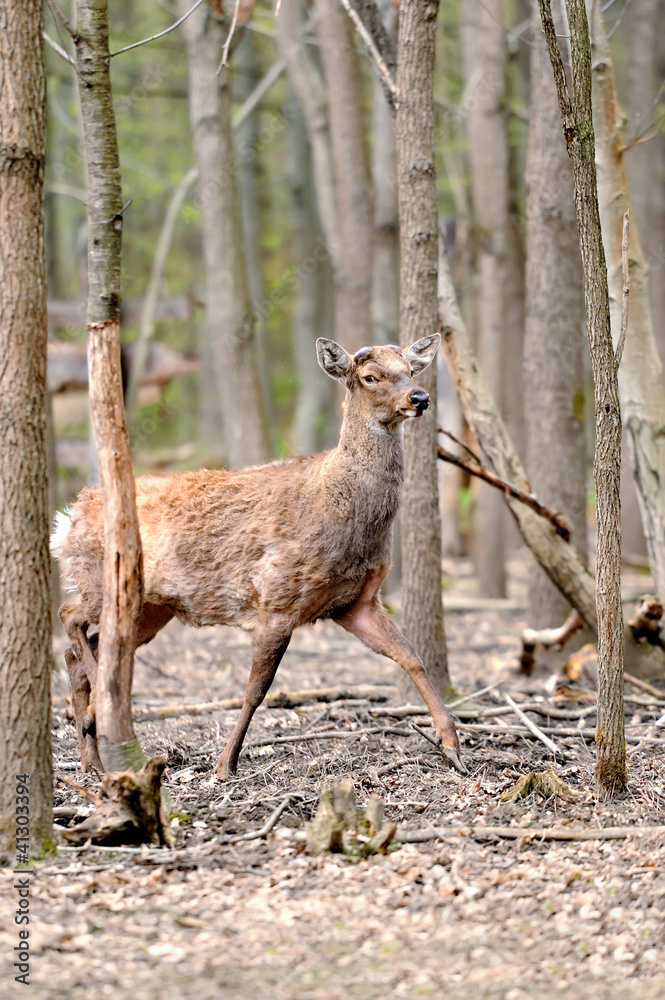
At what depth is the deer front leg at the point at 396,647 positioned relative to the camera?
5.83m

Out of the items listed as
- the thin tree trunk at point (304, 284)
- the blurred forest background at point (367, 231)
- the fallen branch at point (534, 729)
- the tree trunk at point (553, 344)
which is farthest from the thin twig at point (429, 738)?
the thin tree trunk at point (304, 284)

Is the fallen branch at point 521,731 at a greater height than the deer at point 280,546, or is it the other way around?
the deer at point 280,546

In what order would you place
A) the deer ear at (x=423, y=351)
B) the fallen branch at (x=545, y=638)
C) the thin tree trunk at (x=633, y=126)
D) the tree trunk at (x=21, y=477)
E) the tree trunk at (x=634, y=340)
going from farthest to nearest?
1. the thin tree trunk at (x=633, y=126)
2. the fallen branch at (x=545, y=638)
3. the tree trunk at (x=634, y=340)
4. the deer ear at (x=423, y=351)
5. the tree trunk at (x=21, y=477)

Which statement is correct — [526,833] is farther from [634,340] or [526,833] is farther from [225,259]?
[225,259]

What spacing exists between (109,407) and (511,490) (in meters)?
3.66

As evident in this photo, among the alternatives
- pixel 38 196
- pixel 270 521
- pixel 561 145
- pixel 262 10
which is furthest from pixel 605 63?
pixel 262 10

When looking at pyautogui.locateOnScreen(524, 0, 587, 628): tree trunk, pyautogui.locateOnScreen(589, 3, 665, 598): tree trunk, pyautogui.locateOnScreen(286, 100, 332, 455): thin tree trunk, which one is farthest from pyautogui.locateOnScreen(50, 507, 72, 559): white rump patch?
pyautogui.locateOnScreen(286, 100, 332, 455): thin tree trunk

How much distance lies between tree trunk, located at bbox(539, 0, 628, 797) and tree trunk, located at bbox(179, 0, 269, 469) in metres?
6.54

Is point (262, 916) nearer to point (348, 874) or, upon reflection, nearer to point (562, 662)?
point (348, 874)

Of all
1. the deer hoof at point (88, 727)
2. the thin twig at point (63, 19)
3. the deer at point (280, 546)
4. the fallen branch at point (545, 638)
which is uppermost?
the thin twig at point (63, 19)

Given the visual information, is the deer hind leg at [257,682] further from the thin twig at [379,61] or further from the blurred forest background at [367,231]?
the thin twig at [379,61]

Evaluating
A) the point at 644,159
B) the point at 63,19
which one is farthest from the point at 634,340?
the point at 644,159

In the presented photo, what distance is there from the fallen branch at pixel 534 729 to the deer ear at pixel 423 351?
2212 mm

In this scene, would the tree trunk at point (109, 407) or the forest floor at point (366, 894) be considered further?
the tree trunk at point (109, 407)
